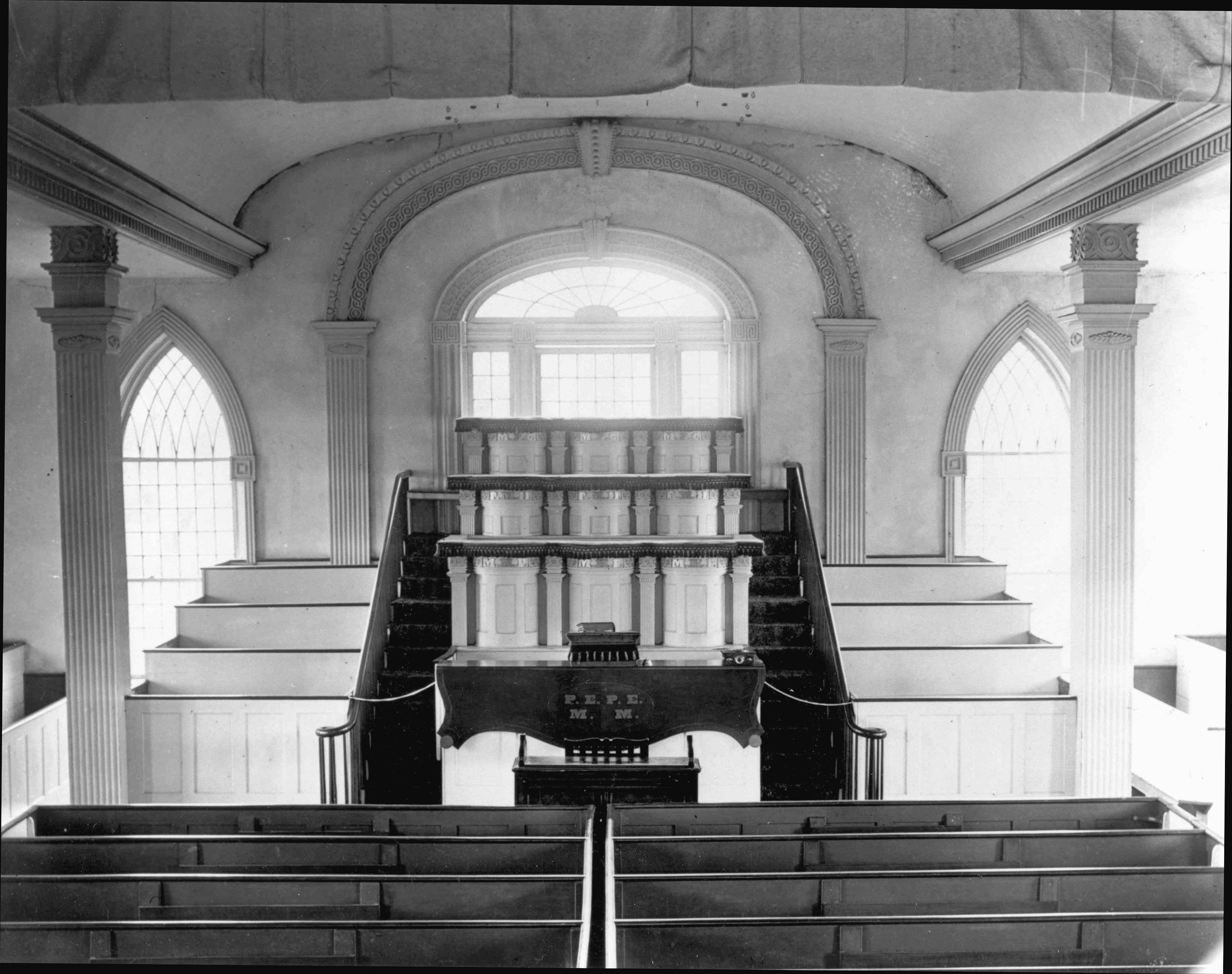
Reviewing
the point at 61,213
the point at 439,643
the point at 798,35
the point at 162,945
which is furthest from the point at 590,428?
the point at 162,945

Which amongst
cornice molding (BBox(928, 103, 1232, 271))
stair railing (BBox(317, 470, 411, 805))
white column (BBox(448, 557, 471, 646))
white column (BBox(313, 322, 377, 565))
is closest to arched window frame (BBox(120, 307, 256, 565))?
white column (BBox(313, 322, 377, 565))

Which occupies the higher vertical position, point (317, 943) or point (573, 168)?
point (573, 168)

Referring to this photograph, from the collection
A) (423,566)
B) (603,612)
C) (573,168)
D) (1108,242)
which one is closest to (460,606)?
(603,612)

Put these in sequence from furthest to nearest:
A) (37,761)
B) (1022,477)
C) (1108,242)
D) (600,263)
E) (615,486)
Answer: (1022,477) → (600,263) → (37,761) → (615,486) → (1108,242)

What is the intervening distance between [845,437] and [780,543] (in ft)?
4.71

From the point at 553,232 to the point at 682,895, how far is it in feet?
24.4

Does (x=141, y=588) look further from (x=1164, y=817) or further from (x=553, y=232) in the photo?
(x=1164, y=817)

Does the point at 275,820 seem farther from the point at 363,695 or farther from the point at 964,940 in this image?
the point at 964,940

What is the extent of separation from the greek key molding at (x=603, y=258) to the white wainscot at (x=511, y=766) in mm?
4795

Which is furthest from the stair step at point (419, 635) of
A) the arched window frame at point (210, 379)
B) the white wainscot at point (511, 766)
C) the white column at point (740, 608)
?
the arched window frame at point (210, 379)

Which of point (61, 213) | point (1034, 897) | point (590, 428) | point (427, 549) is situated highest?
point (61, 213)

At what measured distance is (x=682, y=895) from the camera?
475cm

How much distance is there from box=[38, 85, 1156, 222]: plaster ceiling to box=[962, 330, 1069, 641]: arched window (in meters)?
2.14

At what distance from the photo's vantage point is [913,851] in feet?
17.2
